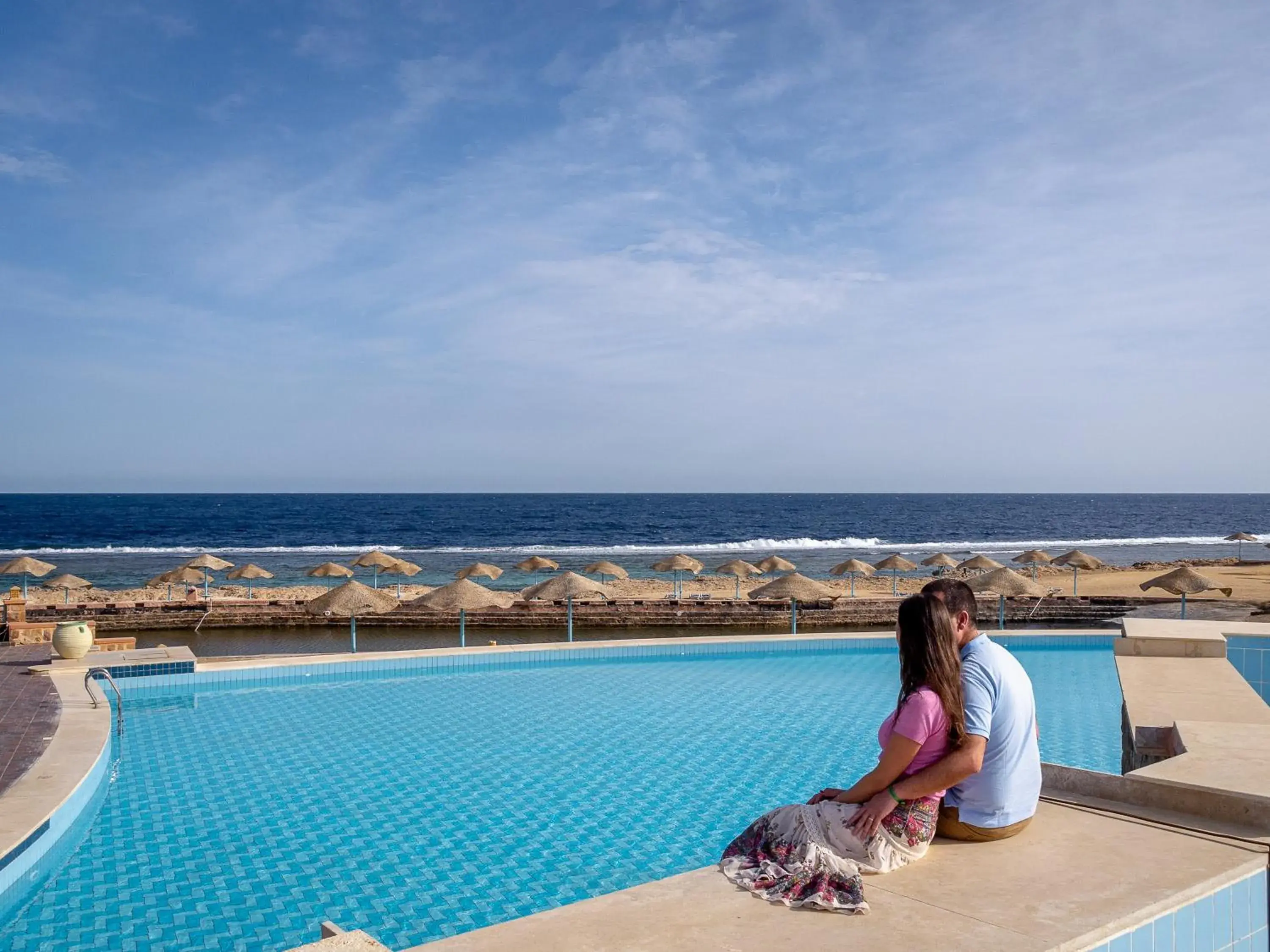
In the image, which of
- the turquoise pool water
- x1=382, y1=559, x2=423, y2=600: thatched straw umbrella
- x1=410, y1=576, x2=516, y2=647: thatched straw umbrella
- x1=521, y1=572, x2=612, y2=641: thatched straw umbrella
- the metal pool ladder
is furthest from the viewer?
x1=382, y1=559, x2=423, y2=600: thatched straw umbrella

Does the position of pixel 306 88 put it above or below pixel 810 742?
above

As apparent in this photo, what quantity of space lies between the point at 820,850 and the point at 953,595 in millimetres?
933

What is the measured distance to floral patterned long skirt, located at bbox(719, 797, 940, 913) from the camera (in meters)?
2.85

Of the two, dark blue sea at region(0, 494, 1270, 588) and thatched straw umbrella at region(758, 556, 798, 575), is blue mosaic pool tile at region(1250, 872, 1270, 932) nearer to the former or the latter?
thatched straw umbrella at region(758, 556, 798, 575)

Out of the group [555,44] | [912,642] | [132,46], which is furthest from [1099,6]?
[132,46]

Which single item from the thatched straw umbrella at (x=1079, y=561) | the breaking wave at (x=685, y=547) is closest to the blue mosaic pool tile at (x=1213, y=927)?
the thatched straw umbrella at (x=1079, y=561)

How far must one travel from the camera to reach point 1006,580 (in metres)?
16.3

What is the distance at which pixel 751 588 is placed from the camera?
3011cm

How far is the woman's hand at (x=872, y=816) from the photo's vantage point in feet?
9.87

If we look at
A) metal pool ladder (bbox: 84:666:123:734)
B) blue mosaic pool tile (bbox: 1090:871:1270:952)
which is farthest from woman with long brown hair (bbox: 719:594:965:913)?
metal pool ladder (bbox: 84:666:123:734)

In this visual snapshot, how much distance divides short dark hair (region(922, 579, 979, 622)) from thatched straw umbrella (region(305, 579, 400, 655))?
11.9 metres

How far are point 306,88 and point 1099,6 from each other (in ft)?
34.8

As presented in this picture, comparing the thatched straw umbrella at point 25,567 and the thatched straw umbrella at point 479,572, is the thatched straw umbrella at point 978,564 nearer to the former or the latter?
the thatched straw umbrella at point 479,572

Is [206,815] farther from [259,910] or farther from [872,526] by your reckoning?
[872,526]
